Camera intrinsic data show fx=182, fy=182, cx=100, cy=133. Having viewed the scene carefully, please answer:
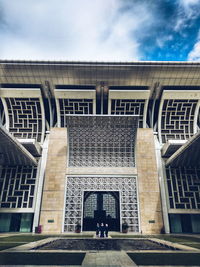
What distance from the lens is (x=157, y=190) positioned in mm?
22219

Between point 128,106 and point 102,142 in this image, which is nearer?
point 102,142

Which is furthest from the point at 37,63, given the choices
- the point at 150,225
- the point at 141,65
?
the point at 150,225

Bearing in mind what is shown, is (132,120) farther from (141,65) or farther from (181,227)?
(181,227)

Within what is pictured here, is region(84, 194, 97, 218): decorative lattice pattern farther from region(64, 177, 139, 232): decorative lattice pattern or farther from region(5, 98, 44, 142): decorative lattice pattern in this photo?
region(5, 98, 44, 142): decorative lattice pattern

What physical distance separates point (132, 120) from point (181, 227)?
14.2 m

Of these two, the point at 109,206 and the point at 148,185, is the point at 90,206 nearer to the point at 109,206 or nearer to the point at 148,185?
the point at 109,206

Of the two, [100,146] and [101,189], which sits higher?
[100,146]

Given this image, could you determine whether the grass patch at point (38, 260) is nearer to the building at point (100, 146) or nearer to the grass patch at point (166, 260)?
the grass patch at point (166, 260)

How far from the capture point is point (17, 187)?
22.3m

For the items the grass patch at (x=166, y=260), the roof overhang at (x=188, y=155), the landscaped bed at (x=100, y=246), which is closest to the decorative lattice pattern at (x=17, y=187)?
the landscaped bed at (x=100, y=246)

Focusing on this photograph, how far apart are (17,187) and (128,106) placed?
18121 millimetres

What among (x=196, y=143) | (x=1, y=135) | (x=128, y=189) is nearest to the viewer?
(x=1, y=135)

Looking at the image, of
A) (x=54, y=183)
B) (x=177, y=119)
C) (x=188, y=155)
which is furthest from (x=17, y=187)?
(x=177, y=119)

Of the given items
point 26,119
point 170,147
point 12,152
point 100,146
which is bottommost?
point 12,152
